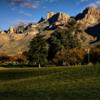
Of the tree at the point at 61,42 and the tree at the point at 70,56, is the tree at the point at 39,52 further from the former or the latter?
the tree at the point at 61,42

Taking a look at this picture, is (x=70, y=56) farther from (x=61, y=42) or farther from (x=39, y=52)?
(x=39, y=52)

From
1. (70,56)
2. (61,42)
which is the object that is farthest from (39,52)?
(61,42)

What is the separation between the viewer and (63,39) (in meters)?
131

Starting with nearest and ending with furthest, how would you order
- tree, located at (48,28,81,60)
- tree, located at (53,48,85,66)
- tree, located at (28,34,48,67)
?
tree, located at (28,34,48,67)
tree, located at (53,48,85,66)
tree, located at (48,28,81,60)

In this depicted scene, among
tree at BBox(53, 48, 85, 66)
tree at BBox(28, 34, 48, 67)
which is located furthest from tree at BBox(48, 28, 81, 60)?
tree at BBox(28, 34, 48, 67)

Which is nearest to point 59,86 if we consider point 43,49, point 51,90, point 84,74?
point 51,90

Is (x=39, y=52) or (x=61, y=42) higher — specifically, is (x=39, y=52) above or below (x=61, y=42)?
below

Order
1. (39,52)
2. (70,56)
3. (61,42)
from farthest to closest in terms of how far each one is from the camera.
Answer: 1. (61,42)
2. (70,56)
3. (39,52)

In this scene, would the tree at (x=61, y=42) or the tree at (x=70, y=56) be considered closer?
the tree at (x=70, y=56)

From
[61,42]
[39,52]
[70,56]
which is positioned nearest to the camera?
[39,52]

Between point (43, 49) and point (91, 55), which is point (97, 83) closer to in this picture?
point (43, 49)

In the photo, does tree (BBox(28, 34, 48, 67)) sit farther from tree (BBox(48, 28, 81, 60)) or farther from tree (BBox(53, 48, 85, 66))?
tree (BBox(48, 28, 81, 60))

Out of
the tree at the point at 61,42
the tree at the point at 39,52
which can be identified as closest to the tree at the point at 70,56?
the tree at the point at 61,42

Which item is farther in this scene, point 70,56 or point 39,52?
point 70,56
